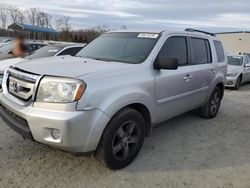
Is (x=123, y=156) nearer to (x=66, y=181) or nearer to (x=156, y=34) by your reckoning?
(x=66, y=181)

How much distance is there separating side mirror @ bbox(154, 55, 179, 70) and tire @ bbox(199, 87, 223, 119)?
8.26 feet

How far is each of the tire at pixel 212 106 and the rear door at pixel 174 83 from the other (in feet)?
3.67

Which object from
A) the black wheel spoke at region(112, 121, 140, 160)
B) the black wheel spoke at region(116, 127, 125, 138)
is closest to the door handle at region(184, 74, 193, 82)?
the black wheel spoke at region(112, 121, 140, 160)

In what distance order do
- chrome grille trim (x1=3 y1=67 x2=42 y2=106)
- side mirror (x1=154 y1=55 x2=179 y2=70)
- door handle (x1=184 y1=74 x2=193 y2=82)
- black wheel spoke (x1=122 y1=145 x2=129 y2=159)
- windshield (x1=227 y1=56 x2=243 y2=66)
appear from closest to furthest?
chrome grille trim (x1=3 y1=67 x2=42 y2=106), black wheel spoke (x1=122 y1=145 x2=129 y2=159), side mirror (x1=154 y1=55 x2=179 y2=70), door handle (x1=184 y1=74 x2=193 y2=82), windshield (x1=227 y1=56 x2=243 y2=66)

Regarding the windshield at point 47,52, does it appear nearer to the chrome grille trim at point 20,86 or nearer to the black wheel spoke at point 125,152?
the chrome grille trim at point 20,86

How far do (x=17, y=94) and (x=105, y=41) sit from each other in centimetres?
193

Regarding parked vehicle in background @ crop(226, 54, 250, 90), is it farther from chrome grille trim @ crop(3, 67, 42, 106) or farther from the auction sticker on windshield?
chrome grille trim @ crop(3, 67, 42, 106)

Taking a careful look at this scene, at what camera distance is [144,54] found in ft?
14.1

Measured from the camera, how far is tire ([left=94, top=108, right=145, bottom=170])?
351 centimetres

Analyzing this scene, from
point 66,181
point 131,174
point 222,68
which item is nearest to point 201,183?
point 131,174

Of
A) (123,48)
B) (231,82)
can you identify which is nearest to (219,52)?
(123,48)

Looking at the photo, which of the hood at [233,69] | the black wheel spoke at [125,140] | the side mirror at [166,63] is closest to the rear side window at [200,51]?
the side mirror at [166,63]

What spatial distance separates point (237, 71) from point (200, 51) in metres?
6.94

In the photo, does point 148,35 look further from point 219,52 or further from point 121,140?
point 219,52
